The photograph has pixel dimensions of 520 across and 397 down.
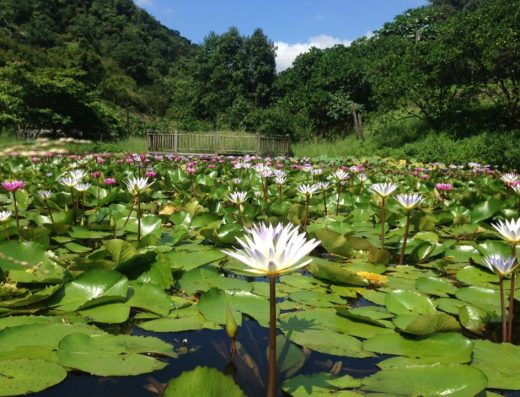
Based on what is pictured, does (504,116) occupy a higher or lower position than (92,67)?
lower

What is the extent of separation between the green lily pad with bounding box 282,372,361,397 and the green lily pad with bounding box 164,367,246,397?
0.68 feet

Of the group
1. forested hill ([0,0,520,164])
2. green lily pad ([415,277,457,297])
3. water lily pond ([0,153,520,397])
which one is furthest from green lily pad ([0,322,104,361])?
forested hill ([0,0,520,164])

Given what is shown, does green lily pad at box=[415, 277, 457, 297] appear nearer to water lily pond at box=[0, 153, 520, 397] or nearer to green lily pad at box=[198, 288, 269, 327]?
water lily pond at box=[0, 153, 520, 397]

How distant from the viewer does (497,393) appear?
91 cm

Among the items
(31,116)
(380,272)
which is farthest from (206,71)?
(380,272)

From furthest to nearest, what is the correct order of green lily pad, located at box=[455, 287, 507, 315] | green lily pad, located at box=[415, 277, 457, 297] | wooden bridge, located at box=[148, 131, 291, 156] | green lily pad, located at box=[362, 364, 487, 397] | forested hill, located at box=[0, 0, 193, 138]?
1. forested hill, located at box=[0, 0, 193, 138]
2. wooden bridge, located at box=[148, 131, 291, 156]
3. green lily pad, located at box=[415, 277, 457, 297]
4. green lily pad, located at box=[455, 287, 507, 315]
5. green lily pad, located at box=[362, 364, 487, 397]

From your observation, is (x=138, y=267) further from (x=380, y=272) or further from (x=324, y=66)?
(x=324, y=66)

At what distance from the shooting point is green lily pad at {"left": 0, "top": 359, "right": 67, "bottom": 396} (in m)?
0.82

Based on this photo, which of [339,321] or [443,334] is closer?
[443,334]

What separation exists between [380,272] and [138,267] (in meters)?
1.00

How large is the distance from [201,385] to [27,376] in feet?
1.38

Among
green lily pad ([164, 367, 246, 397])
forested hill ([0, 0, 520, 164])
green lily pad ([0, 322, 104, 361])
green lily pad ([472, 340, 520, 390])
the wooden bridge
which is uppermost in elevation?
forested hill ([0, 0, 520, 164])

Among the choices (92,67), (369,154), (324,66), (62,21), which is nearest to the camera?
(369,154)

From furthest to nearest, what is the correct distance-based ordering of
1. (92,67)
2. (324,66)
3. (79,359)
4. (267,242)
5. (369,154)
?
(92,67) < (324,66) < (369,154) < (79,359) < (267,242)
